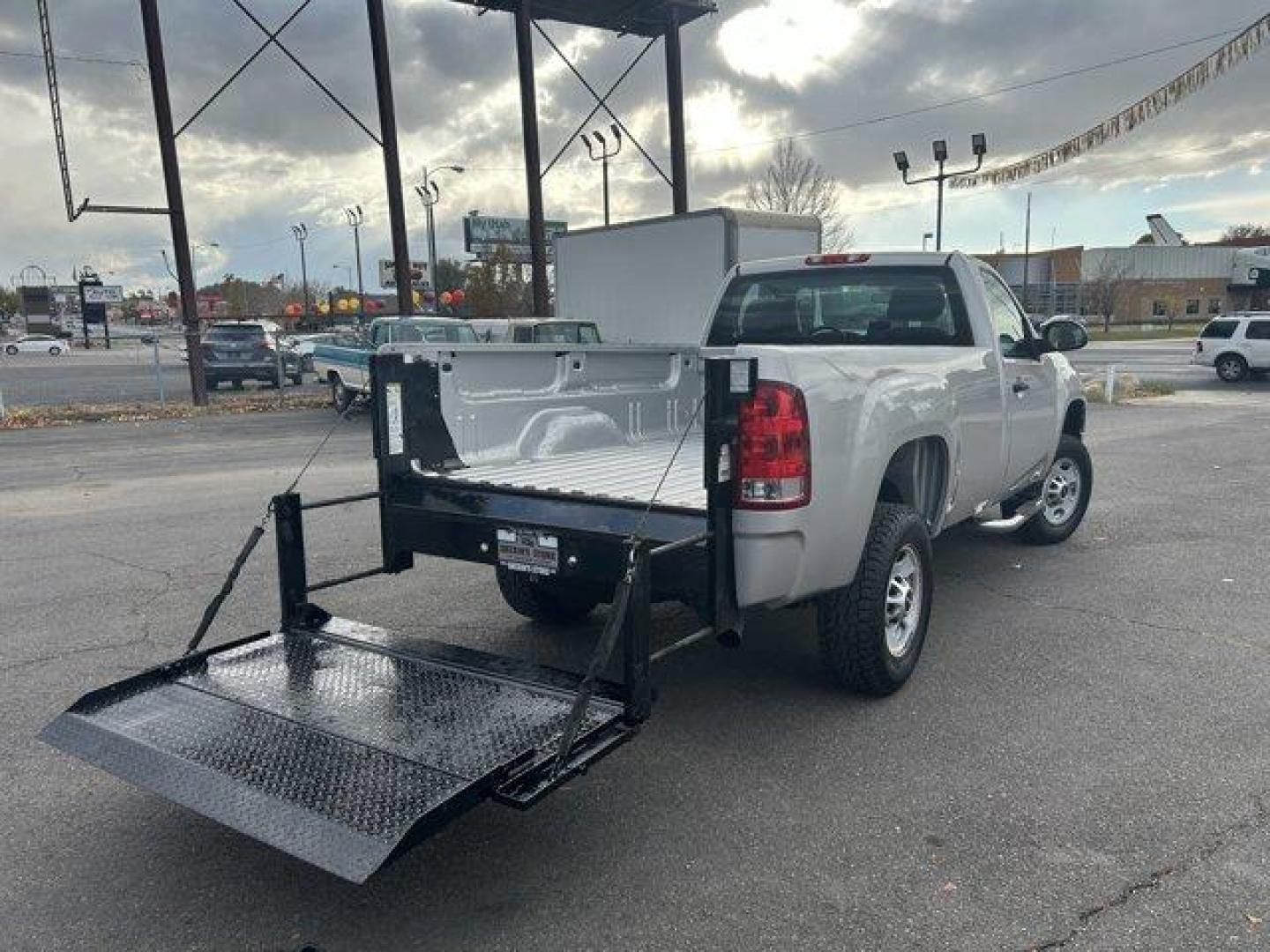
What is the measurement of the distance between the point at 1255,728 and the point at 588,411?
3.40 meters

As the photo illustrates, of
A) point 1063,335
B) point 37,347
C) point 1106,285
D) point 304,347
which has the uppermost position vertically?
A: point 1106,285

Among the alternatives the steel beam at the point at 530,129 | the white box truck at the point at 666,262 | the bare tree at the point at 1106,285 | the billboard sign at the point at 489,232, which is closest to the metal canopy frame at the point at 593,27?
the steel beam at the point at 530,129

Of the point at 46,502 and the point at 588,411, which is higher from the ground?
the point at 588,411

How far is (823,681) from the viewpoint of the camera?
4.48 meters

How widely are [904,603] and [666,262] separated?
7.70 meters

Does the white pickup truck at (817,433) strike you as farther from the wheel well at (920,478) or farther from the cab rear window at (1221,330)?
the cab rear window at (1221,330)

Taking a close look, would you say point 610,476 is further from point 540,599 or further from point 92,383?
point 92,383

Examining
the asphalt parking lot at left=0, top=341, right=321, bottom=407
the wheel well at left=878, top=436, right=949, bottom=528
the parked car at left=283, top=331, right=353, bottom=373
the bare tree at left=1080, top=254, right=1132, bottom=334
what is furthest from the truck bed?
the bare tree at left=1080, top=254, right=1132, bottom=334

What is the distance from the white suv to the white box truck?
719 inches

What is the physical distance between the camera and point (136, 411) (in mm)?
17703

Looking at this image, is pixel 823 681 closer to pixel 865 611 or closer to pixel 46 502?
pixel 865 611

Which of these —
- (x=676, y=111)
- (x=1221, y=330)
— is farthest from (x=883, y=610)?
(x=1221, y=330)

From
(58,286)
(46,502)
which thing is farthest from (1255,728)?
(58,286)

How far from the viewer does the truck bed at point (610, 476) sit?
3.94m
